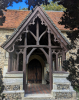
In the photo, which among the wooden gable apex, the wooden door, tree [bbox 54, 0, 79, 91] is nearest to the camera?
tree [bbox 54, 0, 79, 91]

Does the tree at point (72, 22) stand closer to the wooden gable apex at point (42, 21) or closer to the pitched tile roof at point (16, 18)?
the wooden gable apex at point (42, 21)

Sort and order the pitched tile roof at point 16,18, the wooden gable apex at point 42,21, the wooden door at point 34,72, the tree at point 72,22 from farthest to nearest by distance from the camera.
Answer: the pitched tile roof at point 16,18
the wooden door at point 34,72
the wooden gable apex at point 42,21
the tree at point 72,22

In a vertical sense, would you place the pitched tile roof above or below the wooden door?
above

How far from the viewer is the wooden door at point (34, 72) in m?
9.34

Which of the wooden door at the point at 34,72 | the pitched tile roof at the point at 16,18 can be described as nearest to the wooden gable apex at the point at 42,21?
the wooden door at the point at 34,72

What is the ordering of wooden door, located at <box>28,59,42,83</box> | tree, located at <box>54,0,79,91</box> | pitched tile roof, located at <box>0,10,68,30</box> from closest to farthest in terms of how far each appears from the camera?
tree, located at <box>54,0,79,91</box> < wooden door, located at <box>28,59,42,83</box> < pitched tile roof, located at <box>0,10,68,30</box>

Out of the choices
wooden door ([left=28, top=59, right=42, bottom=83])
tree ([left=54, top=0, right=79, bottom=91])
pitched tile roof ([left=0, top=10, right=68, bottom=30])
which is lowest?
wooden door ([left=28, top=59, right=42, bottom=83])

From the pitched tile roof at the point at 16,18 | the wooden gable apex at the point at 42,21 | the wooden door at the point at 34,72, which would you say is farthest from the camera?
the pitched tile roof at the point at 16,18

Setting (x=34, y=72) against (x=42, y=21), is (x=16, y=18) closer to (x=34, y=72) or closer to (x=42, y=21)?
(x=34, y=72)

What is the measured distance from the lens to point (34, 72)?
30.9 ft

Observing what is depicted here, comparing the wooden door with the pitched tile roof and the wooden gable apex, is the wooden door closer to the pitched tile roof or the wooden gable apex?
the pitched tile roof

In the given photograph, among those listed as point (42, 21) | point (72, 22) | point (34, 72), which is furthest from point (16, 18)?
point (72, 22)

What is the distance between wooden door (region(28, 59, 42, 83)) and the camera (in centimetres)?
934

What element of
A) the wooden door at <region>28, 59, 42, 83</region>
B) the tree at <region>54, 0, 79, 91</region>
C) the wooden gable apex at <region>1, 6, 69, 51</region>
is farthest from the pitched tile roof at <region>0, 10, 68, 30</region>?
the tree at <region>54, 0, 79, 91</region>
